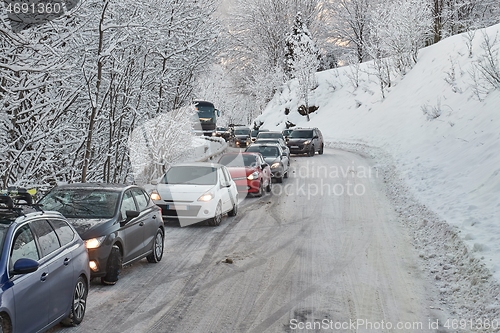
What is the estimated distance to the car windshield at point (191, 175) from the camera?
15.1m

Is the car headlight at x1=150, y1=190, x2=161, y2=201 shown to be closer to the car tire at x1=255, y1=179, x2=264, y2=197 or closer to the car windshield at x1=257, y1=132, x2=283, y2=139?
the car tire at x1=255, y1=179, x2=264, y2=197

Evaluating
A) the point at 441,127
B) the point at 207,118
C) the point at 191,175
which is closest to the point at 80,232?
the point at 191,175

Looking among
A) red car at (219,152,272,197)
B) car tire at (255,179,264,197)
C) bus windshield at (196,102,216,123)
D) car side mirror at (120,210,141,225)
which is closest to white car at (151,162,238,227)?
red car at (219,152,272,197)

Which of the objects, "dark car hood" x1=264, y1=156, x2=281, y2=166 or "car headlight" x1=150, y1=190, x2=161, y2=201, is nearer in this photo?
"car headlight" x1=150, y1=190, x2=161, y2=201

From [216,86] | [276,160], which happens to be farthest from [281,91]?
[276,160]

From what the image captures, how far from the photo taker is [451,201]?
14719 millimetres

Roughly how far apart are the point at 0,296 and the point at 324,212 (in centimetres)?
1206

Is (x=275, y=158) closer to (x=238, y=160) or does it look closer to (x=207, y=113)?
(x=238, y=160)

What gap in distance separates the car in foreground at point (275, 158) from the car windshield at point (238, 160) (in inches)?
103

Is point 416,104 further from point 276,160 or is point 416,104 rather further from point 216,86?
point 216,86

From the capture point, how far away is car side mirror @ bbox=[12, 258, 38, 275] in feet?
18.5

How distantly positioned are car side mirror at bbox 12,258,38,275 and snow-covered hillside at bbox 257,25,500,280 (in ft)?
21.0

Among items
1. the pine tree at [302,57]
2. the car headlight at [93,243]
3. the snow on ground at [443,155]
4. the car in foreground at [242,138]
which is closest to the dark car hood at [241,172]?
the snow on ground at [443,155]

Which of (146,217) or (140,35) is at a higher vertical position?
(140,35)
